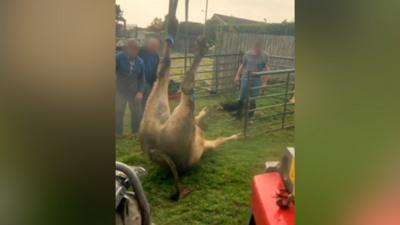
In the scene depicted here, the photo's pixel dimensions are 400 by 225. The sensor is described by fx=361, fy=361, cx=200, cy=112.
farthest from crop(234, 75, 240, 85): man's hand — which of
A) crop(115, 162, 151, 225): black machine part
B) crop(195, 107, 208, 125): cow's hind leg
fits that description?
crop(115, 162, 151, 225): black machine part

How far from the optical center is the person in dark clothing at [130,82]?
125cm

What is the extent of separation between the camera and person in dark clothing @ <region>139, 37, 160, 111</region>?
127 centimetres

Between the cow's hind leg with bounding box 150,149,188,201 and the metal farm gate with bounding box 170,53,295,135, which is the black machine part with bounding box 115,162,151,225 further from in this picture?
the metal farm gate with bounding box 170,53,295,135

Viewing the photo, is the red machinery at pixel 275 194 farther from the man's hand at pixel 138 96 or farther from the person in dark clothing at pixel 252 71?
the man's hand at pixel 138 96

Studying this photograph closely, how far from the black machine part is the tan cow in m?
0.09

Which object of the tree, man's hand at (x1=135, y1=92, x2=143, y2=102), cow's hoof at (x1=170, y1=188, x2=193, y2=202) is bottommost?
cow's hoof at (x1=170, y1=188, x2=193, y2=202)

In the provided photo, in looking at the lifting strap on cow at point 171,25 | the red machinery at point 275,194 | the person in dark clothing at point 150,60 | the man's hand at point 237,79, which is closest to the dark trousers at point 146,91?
the person in dark clothing at point 150,60

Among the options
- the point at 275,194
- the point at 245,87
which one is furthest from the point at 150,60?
the point at 275,194

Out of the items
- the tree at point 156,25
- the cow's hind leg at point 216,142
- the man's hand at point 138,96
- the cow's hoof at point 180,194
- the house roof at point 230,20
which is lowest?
the cow's hoof at point 180,194

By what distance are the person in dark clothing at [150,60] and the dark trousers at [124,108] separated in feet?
0.11
